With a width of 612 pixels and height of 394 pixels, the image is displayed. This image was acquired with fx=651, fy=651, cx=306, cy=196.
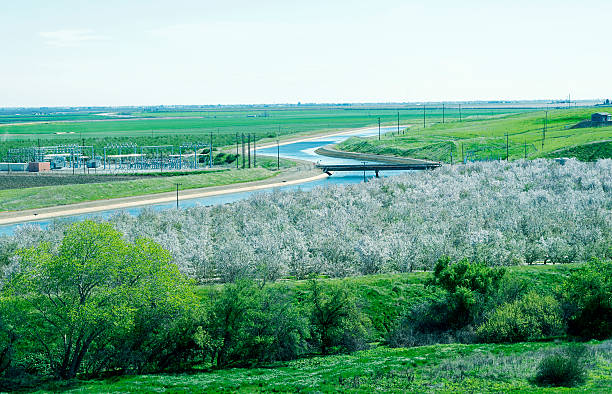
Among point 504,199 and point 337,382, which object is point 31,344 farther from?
point 504,199

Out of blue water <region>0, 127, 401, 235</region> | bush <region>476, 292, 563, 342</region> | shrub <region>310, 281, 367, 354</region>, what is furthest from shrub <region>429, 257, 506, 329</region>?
blue water <region>0, 127, 401, 235</region>

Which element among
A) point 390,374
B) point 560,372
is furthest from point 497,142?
point 560,372

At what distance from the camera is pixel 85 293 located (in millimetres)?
31844

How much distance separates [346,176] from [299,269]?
7610 centimetres

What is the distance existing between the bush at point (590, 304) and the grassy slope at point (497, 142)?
289 feet

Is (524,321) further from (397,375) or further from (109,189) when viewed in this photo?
(109,189)

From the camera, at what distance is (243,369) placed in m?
32.6

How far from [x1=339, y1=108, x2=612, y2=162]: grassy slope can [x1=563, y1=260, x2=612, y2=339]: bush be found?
88.2 m

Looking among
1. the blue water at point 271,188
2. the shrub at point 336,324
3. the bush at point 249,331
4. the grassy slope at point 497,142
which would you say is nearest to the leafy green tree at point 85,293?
the bush at point 249,331

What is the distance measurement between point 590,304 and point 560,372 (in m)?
9.71

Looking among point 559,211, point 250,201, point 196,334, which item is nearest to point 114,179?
point 250,201

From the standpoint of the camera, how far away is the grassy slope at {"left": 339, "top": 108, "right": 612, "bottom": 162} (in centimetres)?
13000

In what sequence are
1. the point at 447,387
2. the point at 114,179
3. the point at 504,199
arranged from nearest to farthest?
the point at 447,387 < the point at 504,199 < the point at 114,179

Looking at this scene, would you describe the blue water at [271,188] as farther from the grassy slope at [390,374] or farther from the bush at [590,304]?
the bush at [590,304]
